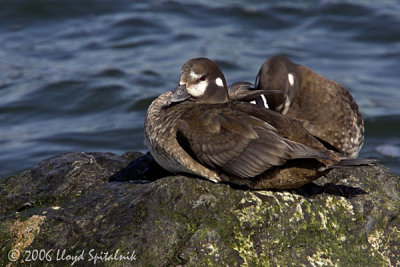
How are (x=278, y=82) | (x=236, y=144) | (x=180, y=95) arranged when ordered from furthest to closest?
(x=278, y=82) < (x=180, y=95) < (x=236, y=144)

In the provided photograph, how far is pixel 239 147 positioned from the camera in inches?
167

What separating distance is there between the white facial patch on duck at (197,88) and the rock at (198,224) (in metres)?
0.93

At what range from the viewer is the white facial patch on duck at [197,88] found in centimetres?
492

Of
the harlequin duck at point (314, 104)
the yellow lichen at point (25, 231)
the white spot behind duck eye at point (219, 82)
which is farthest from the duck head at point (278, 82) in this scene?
the yellow lichen at point (25, 231)

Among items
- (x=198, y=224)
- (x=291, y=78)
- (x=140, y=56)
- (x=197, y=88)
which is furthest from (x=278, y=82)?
(x=140, y=56)

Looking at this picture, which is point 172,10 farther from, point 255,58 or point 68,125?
point 68,125

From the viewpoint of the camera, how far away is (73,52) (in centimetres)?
1246

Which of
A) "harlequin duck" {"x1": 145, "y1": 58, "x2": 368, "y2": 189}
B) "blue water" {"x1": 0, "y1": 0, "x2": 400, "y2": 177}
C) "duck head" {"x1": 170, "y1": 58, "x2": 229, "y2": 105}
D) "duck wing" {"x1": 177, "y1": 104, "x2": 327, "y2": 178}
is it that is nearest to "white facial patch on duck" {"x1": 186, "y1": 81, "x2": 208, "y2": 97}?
"duck head" {"x1": 170, "y1": 58, "x2": 229, "y2": 105}

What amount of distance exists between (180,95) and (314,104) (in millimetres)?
1998

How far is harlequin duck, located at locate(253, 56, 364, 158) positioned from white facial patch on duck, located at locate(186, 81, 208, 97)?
1304 mm

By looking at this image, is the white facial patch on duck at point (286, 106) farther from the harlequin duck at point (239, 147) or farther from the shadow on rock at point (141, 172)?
the shadow on rock at point (141, 172)

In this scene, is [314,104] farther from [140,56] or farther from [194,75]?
[140,56]

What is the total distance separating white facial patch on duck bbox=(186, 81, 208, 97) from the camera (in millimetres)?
4918

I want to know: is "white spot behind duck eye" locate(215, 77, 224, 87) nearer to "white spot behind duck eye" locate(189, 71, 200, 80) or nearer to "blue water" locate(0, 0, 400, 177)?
"white spot behind duck eye" locate(189, 71, 200, 80)
